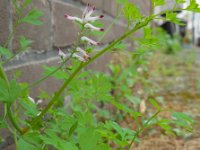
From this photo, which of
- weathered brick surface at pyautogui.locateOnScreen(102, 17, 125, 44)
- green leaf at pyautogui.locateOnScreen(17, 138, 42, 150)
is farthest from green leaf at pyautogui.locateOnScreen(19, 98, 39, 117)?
weathered brick surface at pyautogui.locateOnScreen(102, 17, 125, 44)

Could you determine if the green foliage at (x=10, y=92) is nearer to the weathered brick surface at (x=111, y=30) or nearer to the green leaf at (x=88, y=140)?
the green leaf at (x=88, y=140)

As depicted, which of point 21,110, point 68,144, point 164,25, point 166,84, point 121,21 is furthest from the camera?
point 164,25

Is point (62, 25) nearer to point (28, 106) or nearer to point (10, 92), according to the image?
point (28, 106)

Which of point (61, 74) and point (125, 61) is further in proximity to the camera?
point (125, 61)

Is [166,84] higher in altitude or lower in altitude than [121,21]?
lower

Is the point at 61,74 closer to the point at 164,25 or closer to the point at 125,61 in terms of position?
the point at 125,61

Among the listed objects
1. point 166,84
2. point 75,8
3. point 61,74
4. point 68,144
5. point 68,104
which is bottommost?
point 166,84

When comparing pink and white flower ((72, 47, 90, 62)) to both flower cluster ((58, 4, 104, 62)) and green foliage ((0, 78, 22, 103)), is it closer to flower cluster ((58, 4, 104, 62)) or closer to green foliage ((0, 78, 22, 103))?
flower cluster ((58, 4, 104, 62))

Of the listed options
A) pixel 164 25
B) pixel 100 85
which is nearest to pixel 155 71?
pixel 100 85
